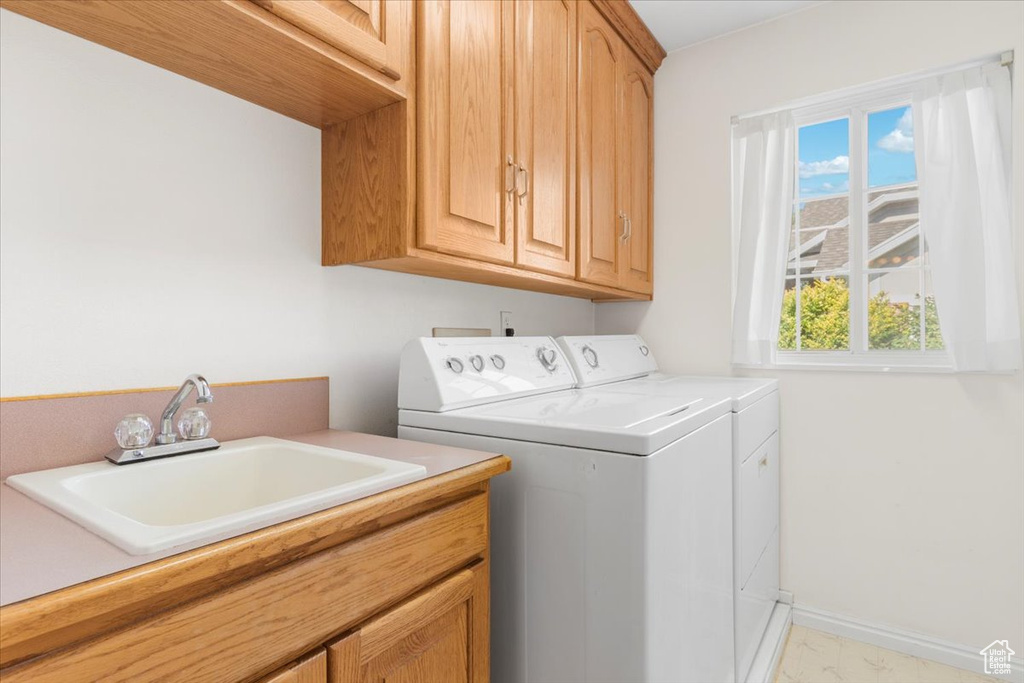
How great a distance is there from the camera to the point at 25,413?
914 millimetres

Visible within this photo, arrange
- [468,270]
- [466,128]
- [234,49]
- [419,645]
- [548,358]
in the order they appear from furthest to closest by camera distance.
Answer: [548,358] < [468,270] < [466,128] < [234,49] < [419,645]

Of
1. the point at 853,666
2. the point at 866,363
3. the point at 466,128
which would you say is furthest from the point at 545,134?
the point at 853,666

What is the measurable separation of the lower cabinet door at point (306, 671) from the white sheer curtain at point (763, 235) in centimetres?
198

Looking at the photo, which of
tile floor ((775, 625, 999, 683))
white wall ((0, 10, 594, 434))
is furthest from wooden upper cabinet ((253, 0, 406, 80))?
tile floor ((775, 625, 999, 683))

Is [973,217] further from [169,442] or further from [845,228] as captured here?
[169,442]

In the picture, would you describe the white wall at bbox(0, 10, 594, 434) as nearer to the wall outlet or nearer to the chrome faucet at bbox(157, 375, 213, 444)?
the chrome faucet at bbox(157, 375, 213, 444)

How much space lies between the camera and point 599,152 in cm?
196

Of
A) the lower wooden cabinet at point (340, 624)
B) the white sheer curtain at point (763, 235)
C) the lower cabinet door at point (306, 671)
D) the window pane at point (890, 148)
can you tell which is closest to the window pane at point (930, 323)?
the window pane at point (890, 148)

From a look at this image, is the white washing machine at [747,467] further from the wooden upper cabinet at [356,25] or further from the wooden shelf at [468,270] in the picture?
the wooden upper cabinet at [356,25]

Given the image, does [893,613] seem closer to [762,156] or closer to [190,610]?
[762,156]

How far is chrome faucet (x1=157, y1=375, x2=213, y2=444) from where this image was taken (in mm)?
997

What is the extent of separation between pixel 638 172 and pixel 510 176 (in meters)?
1.05

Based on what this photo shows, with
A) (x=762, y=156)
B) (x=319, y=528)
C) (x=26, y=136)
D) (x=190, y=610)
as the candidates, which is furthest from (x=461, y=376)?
(x=762, y=156)

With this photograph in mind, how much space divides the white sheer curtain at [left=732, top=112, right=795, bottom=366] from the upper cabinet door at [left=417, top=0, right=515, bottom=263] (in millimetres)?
1243
